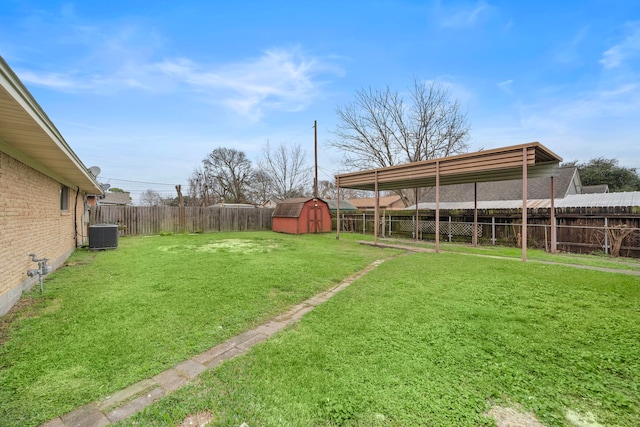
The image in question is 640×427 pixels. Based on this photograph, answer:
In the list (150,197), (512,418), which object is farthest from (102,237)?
(150,197)

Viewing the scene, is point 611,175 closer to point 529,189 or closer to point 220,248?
point 529,189

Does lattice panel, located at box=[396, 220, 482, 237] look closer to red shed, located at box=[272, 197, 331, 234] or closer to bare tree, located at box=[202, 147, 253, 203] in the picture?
red shed, located at box=[272, 197, 331, 234]

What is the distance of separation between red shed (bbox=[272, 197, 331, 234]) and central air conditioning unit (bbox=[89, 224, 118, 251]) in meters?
9.12

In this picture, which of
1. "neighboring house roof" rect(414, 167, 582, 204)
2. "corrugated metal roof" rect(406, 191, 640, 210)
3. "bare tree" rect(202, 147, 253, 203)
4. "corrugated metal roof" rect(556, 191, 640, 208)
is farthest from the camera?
"bare tree" rect(202, 147, 253, 203)

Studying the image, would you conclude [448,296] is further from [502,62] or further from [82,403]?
[502,62]

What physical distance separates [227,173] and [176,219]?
20257 millimetres

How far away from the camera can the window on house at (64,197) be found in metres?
8.23

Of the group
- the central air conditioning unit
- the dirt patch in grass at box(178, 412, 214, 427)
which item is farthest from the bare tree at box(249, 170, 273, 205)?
the dirt patch in grass at box(178, 412, 214, 427)

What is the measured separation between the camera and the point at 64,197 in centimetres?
863

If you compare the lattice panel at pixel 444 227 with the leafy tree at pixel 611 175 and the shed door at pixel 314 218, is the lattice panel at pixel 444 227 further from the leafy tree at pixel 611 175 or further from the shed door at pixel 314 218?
the leafy tree at pixel 611 175

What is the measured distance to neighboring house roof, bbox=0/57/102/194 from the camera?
2.36 m

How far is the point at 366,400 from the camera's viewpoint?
1859mm

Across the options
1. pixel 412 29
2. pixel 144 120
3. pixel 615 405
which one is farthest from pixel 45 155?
pixel 412 29

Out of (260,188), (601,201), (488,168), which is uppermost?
(260,188)
